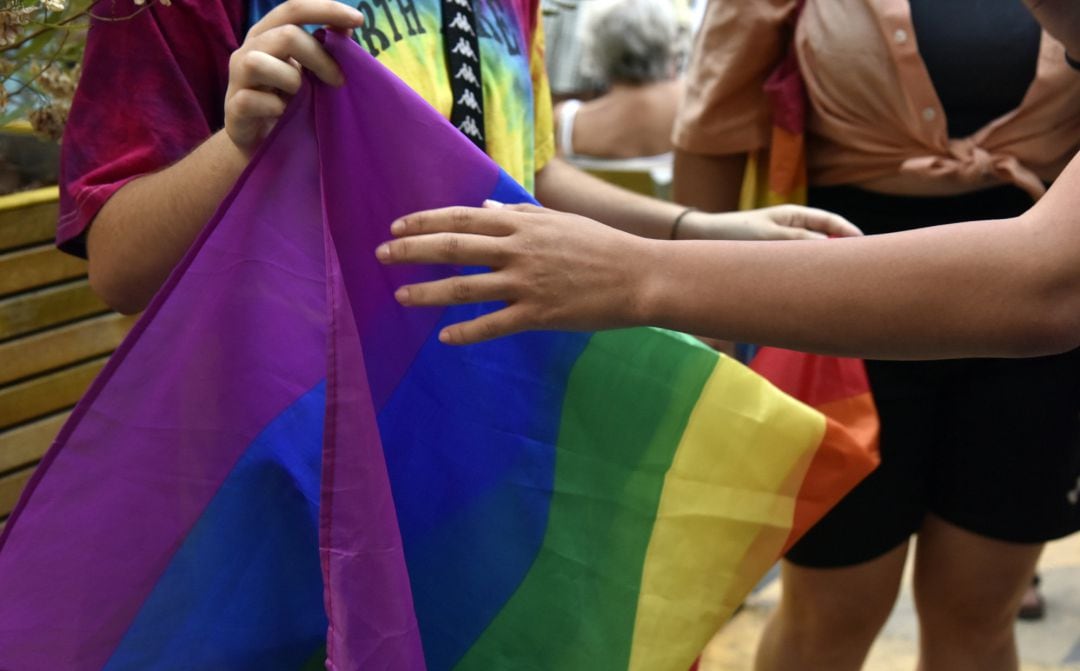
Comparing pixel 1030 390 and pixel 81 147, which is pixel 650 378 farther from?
pixel 1030 390

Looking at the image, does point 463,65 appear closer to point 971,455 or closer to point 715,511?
point 715,511

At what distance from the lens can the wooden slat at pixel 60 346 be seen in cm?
157

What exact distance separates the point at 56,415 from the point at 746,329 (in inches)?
40.3

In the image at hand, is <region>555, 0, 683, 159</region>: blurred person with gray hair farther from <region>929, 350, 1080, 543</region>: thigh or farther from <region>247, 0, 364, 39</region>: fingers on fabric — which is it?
<region>247, 0, 364, 39</region>: fingers on fabric

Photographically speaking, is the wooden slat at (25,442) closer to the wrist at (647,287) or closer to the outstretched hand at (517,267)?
the outstretched hand at (517,267)

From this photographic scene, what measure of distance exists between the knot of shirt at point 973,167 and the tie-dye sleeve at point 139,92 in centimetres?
110

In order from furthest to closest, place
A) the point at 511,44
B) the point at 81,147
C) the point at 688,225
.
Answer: the point at 688,225 < the point at 511,44 < the point at 81,147

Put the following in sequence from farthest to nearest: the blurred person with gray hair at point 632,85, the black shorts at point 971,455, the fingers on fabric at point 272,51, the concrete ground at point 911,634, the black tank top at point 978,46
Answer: the blurred person with gray hair at point 632,85 < the concrete ground at point 911,634 < the black shorts at point 971,455 < the black tank top at point 978,46 < the fingers on fabric at point 272,51

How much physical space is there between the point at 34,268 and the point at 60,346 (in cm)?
11

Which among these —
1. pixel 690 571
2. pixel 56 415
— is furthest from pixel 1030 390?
pixel 56 415

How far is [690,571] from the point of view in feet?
4.15

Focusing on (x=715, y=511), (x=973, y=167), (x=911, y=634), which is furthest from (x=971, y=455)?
(x=911, y=634)

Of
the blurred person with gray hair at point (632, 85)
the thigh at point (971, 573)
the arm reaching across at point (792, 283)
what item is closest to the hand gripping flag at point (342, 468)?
the arm reaching across at point (792, 283)

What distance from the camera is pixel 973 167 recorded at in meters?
1.76
